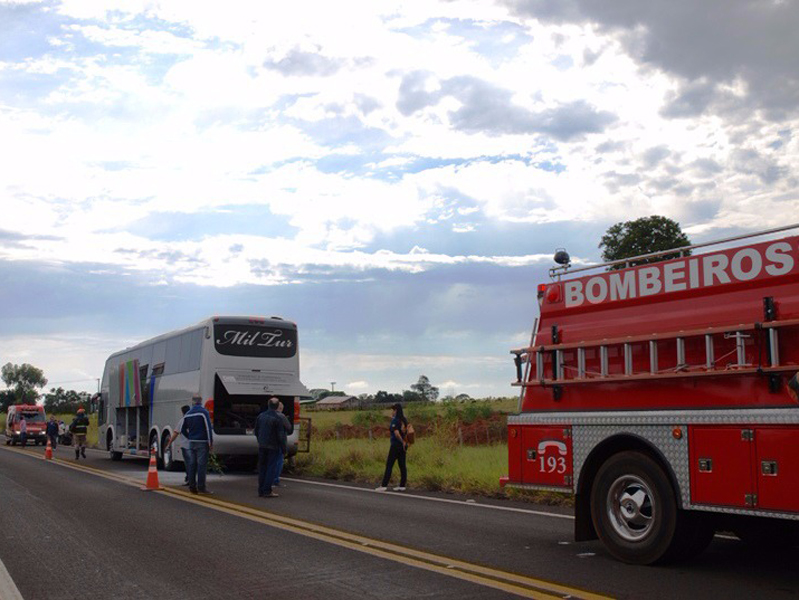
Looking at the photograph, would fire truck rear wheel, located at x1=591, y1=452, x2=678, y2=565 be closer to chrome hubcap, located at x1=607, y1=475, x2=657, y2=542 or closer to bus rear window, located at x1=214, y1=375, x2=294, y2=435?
chrome hubcap, located at x1=607, y1=475, x2=657, y2=542

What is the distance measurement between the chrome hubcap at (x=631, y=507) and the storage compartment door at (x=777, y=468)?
1.10 meters

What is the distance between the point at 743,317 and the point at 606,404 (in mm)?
1660

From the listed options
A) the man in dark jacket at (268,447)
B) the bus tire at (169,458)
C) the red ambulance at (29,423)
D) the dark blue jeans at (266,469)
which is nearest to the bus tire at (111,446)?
the bus tire at (169,458)

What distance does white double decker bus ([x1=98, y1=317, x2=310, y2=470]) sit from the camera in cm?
2148

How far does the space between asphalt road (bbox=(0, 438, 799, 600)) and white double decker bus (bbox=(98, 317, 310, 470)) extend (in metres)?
7.20

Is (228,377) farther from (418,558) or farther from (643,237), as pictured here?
(643,237)

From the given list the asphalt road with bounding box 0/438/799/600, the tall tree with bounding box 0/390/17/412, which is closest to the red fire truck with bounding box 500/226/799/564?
the asphalt road with bounding box 0/438/799/600

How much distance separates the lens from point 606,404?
844 cm

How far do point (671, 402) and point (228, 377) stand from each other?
15266mm

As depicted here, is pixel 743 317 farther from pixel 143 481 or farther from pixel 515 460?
pixel 143 481

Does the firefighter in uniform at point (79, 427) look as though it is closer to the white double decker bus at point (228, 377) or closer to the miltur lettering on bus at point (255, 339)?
the white double decker bus at point (228, 377)

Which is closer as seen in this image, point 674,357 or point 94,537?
point 674,357

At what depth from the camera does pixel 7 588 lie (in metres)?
7.42

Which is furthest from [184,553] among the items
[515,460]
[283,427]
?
[283,427]
